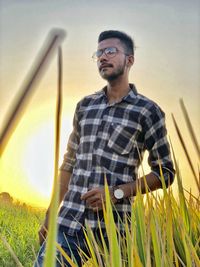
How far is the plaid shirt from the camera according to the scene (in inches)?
55.0

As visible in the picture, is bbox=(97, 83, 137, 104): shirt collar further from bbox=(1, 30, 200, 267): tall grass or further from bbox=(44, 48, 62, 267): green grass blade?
bbox=(44, 48, 62, 267): green grass blade

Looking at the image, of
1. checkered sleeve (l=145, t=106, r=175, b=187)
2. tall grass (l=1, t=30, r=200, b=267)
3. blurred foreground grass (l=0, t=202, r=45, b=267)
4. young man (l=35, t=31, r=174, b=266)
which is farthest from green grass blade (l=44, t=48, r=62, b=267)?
blurred foreground grass (l=0, t=202, r=45, b=267)

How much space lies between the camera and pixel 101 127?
148 centimetres

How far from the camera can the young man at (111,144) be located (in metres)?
1.38

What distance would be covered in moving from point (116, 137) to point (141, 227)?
2.30 feet

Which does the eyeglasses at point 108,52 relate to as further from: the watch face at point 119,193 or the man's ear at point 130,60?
the watch face at point 119,193

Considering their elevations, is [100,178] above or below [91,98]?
below

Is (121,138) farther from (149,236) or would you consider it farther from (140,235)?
(149,236)

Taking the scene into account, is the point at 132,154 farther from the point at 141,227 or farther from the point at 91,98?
the point at 141,227

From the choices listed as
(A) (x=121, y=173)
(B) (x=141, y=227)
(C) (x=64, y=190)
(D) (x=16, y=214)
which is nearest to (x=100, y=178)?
(A) (x=121, y=173)

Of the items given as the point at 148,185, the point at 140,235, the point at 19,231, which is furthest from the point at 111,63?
the point at 19,231

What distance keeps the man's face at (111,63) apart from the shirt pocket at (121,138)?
136 mm

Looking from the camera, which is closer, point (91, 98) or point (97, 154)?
point (97, 154)

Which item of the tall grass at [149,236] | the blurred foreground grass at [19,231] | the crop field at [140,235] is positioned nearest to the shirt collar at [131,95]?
the crop field at [140,235]
